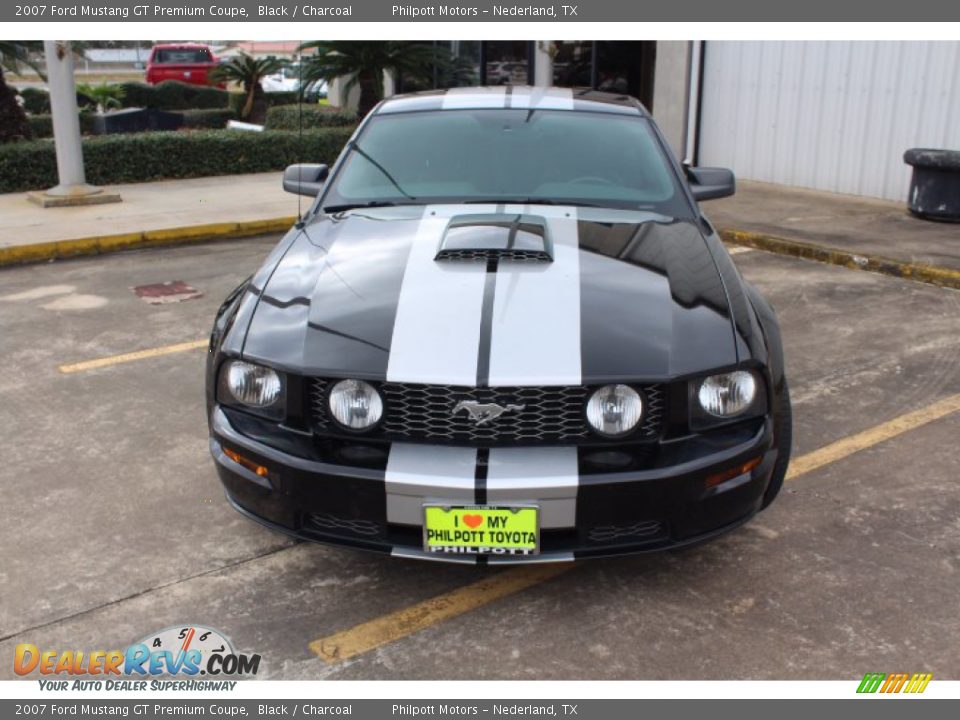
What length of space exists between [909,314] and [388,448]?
487 centimetres

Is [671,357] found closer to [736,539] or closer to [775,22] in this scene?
[736,539]

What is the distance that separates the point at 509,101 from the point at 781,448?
7.26ft

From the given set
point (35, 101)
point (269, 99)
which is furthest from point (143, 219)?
point (269, 99)

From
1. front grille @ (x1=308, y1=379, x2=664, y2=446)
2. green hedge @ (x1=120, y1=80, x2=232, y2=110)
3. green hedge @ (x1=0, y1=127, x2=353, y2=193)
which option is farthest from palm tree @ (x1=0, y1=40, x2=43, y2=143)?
front grille @ (x1=308, y1=379, x2=664, y2=446)

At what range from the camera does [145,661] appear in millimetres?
2832

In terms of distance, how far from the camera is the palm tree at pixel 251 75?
21.1 meters

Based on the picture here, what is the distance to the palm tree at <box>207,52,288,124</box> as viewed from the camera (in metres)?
21.1

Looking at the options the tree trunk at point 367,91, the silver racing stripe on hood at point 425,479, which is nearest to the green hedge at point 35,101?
the tree trunk at point 367,91

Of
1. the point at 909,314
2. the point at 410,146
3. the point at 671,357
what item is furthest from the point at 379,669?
the point at 909,314

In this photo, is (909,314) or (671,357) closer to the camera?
(671,357)

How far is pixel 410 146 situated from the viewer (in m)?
4.36

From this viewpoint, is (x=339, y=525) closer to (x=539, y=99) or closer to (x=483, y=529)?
(x=483, y=529)

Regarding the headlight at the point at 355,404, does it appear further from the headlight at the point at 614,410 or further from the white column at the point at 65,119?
the white column at the point at 65,119

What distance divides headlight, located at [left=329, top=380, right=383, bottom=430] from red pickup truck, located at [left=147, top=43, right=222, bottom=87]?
2841 centimetres
